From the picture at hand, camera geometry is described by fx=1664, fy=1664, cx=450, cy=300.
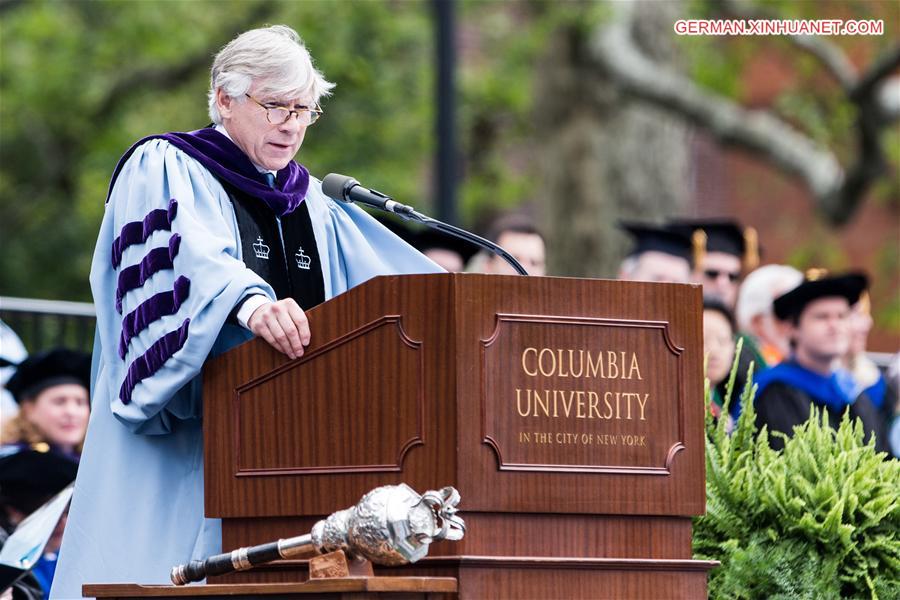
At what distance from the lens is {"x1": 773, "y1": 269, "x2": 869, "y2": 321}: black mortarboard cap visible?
324 inches

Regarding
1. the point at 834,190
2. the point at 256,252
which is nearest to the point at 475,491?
the point at 256,252

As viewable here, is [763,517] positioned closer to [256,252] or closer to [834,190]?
[256,252]

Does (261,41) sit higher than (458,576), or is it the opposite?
(261,41)

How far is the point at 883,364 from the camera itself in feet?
35.7

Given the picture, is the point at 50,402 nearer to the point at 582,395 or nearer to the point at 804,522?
the point at 804,522

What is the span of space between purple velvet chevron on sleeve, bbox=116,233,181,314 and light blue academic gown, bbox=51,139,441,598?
12 millimetres

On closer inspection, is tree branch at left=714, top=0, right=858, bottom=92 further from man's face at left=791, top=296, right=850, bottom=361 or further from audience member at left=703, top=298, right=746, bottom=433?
audience member at left=703, top=298, right=746, bottom=433

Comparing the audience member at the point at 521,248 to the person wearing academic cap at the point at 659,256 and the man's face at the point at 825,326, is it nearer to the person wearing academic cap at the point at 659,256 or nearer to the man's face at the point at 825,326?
the person wearing academic cap at the point at 659,256

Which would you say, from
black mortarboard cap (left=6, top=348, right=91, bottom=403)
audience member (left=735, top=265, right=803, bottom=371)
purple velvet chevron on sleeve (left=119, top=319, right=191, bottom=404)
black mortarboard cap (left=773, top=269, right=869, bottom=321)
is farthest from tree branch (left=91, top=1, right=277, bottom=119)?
purple velvet chevron on sleeve (left=119, top=319, right=191, bottom=404)

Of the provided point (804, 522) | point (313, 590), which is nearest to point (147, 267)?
point (313, 590)

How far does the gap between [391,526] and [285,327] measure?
24.7 inches

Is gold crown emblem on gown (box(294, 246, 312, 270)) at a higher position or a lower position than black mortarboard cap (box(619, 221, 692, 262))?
lower

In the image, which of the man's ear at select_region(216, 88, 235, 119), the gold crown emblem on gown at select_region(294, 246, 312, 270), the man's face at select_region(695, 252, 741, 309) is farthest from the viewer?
the man's face at select_region(695, 252, 741, 309)

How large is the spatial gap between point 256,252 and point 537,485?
3.92 feet
